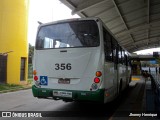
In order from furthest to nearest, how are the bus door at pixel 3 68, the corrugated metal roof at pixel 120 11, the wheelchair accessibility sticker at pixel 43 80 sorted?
the corrugated metal roof at pixel 120 11 → the bus door at pixel 3 68 → the wheelchair accessibility sticker at pixel 43 80

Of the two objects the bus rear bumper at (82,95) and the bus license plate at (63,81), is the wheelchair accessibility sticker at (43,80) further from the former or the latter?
the bus license plate at (63,81)

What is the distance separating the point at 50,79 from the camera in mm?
8414

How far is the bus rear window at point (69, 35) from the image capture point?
8.11 meters

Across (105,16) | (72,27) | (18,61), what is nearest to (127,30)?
(105,16)

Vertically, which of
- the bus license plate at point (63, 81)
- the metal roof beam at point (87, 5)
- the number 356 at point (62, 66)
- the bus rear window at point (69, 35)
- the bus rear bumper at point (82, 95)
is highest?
the metal roof beam at point (87, 5)

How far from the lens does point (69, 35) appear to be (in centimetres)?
841

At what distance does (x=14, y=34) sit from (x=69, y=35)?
13.2 m

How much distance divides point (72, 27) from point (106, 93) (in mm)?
2401

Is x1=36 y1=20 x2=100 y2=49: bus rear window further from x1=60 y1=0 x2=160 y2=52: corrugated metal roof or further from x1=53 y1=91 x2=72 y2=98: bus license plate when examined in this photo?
x1=60 y1=0 x2=160 y2=52: corrugated metal roof

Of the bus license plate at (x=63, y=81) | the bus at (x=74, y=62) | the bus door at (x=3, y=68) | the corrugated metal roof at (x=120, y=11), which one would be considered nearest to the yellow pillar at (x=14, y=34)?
the bus door at (x=3, y=68)

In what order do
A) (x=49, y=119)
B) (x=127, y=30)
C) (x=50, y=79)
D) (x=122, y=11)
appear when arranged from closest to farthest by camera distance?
1. (x=49, y=119)
2. (x=50, y=79)
3. (x=122, y=11)
4. (x=127, y=30)

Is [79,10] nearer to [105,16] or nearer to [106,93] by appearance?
[105,16]

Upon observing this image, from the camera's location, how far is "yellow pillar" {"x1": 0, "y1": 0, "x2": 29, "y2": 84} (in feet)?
65.4

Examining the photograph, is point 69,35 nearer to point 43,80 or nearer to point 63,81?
point 63,81
